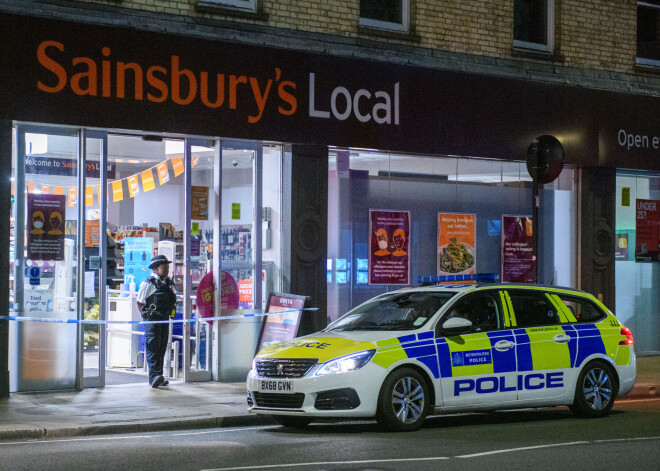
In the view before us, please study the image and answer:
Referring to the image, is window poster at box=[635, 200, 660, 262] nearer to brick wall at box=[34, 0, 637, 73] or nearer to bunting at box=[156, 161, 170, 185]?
brick wall at box=[34, 0, 637, 73]

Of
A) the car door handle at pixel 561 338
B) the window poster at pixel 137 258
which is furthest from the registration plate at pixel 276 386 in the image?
the window poster at pixel 137 258

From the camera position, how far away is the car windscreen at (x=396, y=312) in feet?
39.2

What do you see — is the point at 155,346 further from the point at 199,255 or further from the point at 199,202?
the point at 199,202

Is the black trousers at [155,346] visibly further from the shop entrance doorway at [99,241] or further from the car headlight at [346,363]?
the car headlight at [346,363]

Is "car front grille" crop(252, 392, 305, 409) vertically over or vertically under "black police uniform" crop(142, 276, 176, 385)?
under

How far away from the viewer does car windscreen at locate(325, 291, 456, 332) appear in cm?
1195

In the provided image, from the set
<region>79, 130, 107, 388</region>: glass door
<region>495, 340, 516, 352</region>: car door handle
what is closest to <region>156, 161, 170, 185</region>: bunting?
<region>79, 130, 107, 388</region>: glass door

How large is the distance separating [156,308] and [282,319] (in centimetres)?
183

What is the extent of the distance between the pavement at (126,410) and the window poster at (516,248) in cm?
406

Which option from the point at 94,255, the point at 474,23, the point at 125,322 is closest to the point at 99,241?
the point at 94,255

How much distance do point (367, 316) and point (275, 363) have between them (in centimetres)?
154

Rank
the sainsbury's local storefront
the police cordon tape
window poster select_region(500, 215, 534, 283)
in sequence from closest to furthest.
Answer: the police cordon tape → the sainsbury's local storefront → window poster select_region(500, 215, 534, 283)

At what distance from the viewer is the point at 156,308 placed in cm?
1530

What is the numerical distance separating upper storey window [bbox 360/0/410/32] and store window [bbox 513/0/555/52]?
8.24 feet
